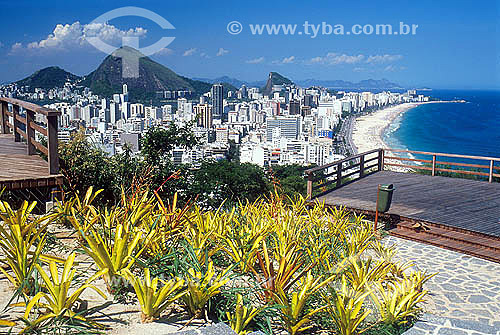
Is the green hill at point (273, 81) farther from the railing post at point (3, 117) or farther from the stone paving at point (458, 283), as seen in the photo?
the stone paving at point (458, 283)

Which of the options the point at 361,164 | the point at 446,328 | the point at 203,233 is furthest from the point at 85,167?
the point at 361,164

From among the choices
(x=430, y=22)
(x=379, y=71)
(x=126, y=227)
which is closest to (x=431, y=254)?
(x=126, y=227)

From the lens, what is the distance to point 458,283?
422cm

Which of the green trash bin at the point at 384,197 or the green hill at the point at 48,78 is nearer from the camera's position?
the green trash bin at the point at 384,197

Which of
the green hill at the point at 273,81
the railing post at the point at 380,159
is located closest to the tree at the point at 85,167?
the railing post at the point at 380,159

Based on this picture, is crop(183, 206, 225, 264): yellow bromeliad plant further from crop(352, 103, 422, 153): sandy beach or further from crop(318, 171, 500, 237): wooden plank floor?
crop(352, 103, 422, 153): sandy beach

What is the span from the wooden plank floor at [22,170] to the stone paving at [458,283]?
3794mm

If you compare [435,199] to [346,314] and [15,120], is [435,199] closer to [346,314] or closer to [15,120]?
[346,314]

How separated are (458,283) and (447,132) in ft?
259

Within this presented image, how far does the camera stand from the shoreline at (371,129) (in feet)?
206

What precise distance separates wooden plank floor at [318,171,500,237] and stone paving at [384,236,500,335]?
2.24 feet

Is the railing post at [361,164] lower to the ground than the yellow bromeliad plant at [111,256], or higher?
lower

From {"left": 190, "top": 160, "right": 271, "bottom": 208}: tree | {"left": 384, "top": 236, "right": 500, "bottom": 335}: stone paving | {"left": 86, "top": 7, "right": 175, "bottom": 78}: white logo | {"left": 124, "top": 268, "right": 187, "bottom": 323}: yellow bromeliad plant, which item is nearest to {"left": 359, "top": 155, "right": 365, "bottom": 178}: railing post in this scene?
{"left": 190, "top": 160, "right": 271, "bottom": 208}: tree

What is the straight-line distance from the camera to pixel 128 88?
166 ft
